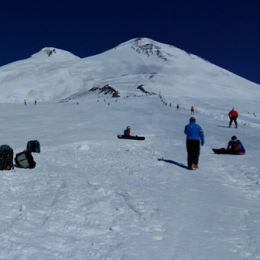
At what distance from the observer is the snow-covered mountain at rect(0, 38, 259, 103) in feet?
374

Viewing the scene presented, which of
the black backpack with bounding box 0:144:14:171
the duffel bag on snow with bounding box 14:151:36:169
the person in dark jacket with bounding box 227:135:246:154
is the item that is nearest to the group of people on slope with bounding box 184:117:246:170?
the person in dark jacket with bounding box 227:135:246:154

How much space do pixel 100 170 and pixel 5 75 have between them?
6157 inches

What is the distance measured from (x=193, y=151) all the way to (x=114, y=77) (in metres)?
130

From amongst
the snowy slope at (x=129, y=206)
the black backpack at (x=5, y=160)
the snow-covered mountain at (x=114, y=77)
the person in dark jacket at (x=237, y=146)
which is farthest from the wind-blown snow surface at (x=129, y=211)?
the snow-covered mountain at (x=114, y=77)

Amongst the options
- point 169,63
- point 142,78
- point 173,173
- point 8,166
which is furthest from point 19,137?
point 169,63

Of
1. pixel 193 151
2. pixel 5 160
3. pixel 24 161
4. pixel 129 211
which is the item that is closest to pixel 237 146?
pixel 193 151

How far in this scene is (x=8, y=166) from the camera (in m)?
8.45

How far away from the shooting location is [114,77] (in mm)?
136875

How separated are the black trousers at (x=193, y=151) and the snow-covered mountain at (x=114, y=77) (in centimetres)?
8171

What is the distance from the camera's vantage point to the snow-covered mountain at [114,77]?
114062mm

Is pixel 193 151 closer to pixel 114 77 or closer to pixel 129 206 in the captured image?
pixel 129 206

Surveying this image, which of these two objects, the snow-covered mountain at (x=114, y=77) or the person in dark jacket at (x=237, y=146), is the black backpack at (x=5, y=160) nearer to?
the person in dark jacket at (x=237, y=146)

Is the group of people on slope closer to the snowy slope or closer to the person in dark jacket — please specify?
the snowy slope

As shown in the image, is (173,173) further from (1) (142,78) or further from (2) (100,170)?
(1) (142,78)
